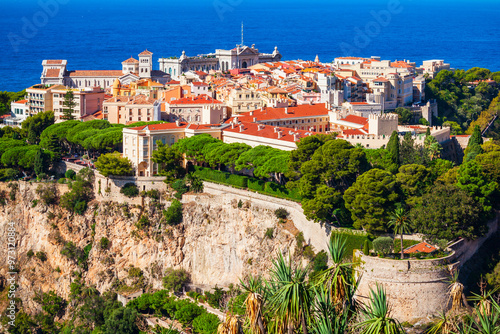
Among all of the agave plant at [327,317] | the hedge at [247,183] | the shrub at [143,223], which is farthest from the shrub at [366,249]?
the shrub at [143,223]

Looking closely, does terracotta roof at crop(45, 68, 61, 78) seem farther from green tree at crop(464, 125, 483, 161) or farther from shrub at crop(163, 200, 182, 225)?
green tree at crop(464, 125, 483, 161)

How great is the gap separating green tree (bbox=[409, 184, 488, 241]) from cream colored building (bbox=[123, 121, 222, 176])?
19.9 meters

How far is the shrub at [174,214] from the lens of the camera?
172 ft

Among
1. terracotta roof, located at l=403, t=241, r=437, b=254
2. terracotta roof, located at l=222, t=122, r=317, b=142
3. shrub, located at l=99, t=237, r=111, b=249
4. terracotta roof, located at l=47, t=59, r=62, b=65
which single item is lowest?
shrub, located at l=99, t=237, r=111, b=249

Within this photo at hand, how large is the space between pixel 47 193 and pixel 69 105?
1722 centimetres

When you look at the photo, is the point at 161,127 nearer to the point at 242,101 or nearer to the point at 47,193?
the point at 47,193

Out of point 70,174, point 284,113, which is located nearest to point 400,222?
point 284,113

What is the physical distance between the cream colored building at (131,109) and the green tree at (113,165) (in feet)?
34.8

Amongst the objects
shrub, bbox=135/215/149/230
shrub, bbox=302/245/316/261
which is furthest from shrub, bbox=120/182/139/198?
shrub, bbox=302/245/316/261

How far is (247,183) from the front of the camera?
51.8 metres

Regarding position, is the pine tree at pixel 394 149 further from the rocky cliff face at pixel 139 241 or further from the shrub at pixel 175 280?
the shrub at pixel 175 280

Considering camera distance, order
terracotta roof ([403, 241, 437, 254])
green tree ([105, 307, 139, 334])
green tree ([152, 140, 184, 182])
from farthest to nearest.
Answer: green tree ([152, 140, 184, 182]) < green tree ([105, 307, 139, 334]) < terracotta roof ([403, 241, 437, 254])

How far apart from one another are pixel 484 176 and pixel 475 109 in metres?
37.9

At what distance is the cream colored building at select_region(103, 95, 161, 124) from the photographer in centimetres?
6600
